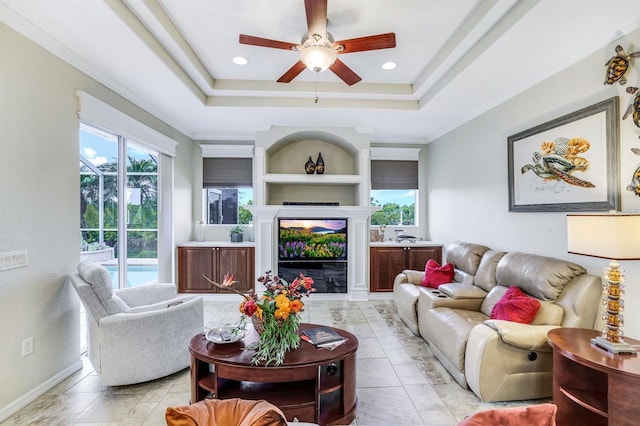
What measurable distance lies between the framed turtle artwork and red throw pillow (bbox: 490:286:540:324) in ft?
2.89

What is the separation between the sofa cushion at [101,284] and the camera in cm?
251

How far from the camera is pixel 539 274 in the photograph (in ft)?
8.71

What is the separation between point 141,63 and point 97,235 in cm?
189

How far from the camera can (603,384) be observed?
6.65ft

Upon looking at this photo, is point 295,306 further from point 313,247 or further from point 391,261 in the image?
point 391,261

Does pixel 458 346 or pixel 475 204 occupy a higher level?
pixel 475 204

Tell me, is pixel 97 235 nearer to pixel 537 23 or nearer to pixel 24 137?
pixel 24 137

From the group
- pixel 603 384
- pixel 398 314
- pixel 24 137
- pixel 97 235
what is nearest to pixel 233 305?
pixel 97 235

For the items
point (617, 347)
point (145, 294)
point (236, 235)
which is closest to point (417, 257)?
point (236, 235)

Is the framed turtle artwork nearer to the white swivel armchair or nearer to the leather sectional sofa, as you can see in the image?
the leather sectional sofa

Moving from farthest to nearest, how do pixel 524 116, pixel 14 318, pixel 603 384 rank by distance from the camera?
1. pixel 524 116
2. pixel 14 318
3. pixel 603 384

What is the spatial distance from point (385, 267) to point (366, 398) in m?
2.90

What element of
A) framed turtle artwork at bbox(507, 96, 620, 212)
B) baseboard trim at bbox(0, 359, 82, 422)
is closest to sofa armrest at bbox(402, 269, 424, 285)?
framed turtle artwork at bbox(507, 96, 620, 212)

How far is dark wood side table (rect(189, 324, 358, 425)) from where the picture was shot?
196 cm
